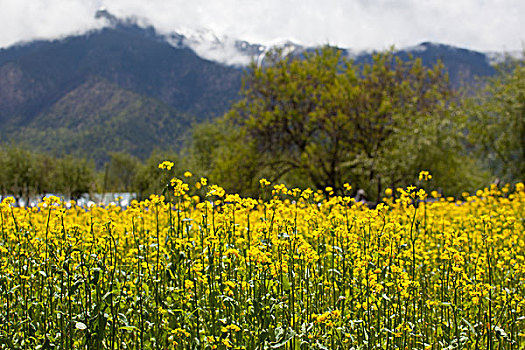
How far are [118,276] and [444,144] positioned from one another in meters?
16.2

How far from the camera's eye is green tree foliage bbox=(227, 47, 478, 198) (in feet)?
66.2

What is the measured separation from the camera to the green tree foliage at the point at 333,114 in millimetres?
20188

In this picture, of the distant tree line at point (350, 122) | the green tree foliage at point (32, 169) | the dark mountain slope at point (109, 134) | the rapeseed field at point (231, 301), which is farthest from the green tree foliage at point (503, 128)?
the dark mountain slope at point (109, 134)

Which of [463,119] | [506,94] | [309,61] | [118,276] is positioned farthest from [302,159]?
[118,276]

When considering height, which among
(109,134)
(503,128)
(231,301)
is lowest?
(231,301)

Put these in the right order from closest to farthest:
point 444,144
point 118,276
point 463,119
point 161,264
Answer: point 161,264 → point 118,276 → point 444,144 → point 463,119

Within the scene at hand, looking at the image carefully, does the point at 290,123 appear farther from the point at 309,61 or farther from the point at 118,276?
the point at 118,276

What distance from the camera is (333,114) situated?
68.1ft

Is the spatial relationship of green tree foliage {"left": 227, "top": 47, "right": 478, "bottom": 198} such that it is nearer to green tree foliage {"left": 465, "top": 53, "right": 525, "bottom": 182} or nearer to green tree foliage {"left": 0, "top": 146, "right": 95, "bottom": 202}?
green tree foliage {"left": 465, "top": 53, "right": 525, "bottom": 182}

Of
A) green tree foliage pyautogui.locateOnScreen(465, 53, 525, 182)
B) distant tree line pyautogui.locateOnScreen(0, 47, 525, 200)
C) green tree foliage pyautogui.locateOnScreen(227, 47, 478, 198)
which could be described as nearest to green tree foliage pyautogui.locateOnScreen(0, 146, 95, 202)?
distant tree line pyautogui.locateOnScreen(0, 47, 525, 200)

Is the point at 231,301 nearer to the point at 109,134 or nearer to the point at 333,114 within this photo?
the point at 333,114

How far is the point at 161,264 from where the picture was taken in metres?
4.38

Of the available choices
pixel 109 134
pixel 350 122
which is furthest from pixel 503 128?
pixel 109 134

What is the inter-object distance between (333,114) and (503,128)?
8.54 metres
